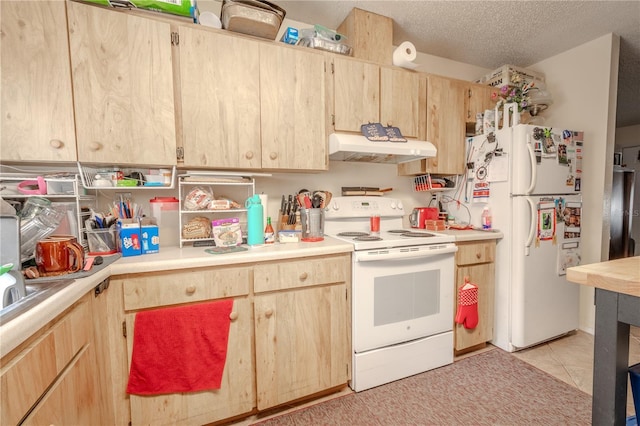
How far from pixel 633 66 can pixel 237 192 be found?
14.1 feet

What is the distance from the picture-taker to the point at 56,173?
141cm

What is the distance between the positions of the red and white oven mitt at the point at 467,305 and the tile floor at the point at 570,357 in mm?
479

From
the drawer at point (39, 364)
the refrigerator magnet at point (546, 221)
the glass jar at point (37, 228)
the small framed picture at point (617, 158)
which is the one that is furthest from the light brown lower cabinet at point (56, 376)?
the small framed picture at point (617, 158)

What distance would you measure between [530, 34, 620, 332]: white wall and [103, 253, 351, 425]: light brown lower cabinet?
239 centimetres

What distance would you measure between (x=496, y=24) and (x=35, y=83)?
305 centimetres

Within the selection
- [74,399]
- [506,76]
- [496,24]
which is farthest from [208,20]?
[506,76]

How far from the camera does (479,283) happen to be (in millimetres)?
2094

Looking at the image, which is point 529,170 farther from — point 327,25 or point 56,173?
point 56,173

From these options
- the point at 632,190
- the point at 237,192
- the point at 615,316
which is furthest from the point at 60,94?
the point at 632,190

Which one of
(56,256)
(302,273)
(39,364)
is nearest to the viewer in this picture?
(39,364)

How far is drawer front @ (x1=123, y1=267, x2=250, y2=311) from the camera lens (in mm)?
1232

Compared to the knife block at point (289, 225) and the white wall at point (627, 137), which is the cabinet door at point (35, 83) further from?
the white wall at point (627, 137)

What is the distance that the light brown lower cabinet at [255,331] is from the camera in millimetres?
1236

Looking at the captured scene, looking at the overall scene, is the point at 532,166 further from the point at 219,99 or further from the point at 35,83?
the point at 35,83
